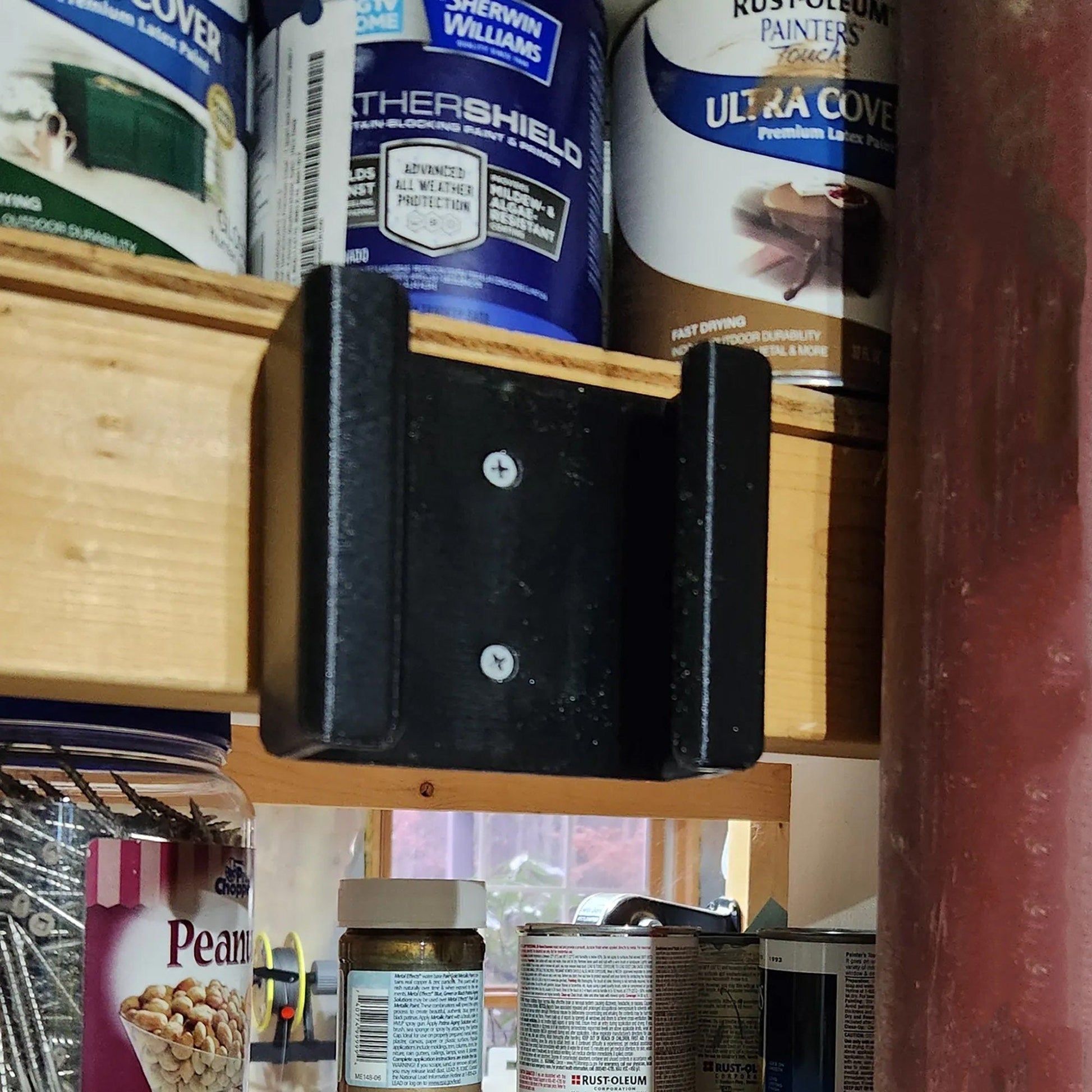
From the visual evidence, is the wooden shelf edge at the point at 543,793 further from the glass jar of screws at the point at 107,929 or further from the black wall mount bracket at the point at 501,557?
the black wall mount bracket at the point at 501,557

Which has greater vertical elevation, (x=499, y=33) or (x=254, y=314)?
(x=499, y=33)

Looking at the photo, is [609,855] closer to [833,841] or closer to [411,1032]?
[833,841]

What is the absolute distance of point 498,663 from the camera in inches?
13.7

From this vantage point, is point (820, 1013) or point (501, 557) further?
point (820, 1013)

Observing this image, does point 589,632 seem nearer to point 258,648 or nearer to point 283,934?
point 258,648

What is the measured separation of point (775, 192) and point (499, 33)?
107 millimetres

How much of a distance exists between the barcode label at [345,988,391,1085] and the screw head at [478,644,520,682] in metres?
0.24

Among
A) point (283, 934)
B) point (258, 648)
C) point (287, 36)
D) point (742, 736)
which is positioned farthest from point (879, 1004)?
point (283, 934)

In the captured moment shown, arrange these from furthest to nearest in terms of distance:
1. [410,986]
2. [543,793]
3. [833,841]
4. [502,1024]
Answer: [502,1024] → [543,793] → [833,841] → [410,986]

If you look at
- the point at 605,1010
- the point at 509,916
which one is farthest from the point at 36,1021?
the point at 509,916

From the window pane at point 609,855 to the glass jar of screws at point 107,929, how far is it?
334 cm

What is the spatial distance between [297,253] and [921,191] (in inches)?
8.0

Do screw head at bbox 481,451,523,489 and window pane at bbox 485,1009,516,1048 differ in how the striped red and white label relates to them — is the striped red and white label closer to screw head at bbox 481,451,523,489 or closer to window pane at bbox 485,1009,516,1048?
screw head at bbox 481,451,523,489

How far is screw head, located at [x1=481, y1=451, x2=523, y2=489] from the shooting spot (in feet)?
1.16
